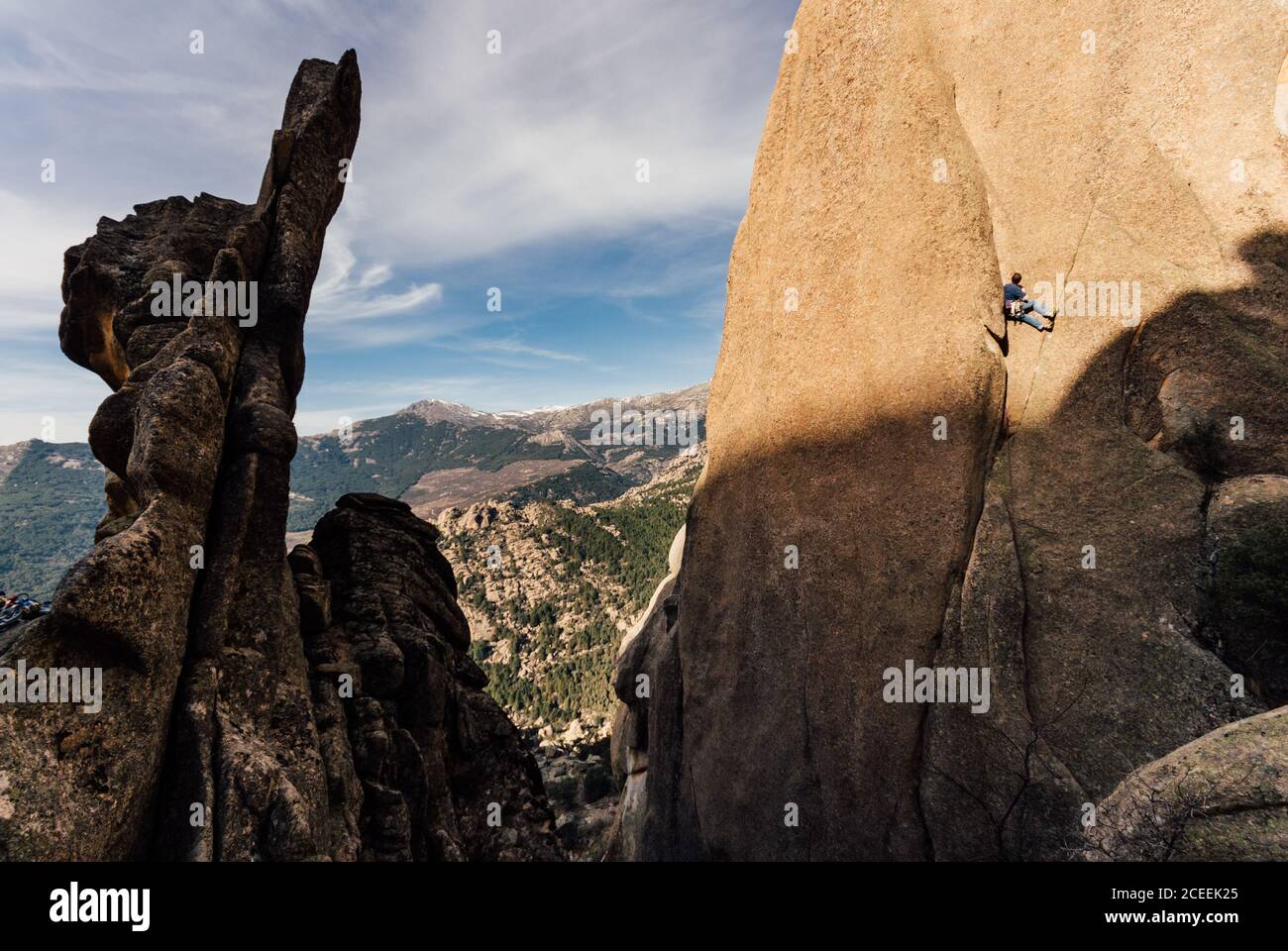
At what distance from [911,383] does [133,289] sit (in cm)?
2274

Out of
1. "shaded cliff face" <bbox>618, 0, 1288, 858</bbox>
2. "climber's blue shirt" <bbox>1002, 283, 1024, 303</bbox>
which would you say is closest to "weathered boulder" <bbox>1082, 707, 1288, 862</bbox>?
"shaded cliff face" <bbox>618, 0, 1288, 858</bbox>

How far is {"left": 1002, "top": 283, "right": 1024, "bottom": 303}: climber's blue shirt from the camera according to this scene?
12195 mm

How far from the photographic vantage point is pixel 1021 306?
40.1ft

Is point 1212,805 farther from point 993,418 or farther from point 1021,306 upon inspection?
point 1021,306

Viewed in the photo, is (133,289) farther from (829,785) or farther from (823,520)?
(829,785)

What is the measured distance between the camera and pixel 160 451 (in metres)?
11.4

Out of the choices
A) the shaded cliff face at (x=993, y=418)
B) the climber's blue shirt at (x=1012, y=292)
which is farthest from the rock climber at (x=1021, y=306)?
the shaded cliff face at (x=993, y=418)

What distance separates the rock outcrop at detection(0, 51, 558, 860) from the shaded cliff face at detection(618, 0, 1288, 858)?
944 centimetres

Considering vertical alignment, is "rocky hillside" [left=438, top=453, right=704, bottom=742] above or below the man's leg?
below

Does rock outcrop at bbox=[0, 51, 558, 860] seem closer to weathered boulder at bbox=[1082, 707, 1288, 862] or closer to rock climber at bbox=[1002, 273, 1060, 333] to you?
weathered boulder at bbox=[1082, 707, 1288, 862]

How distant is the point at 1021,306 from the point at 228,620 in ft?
63.7

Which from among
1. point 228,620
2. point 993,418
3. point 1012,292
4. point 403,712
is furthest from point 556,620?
point 1012,292

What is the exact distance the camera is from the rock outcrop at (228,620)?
8.95 meters
